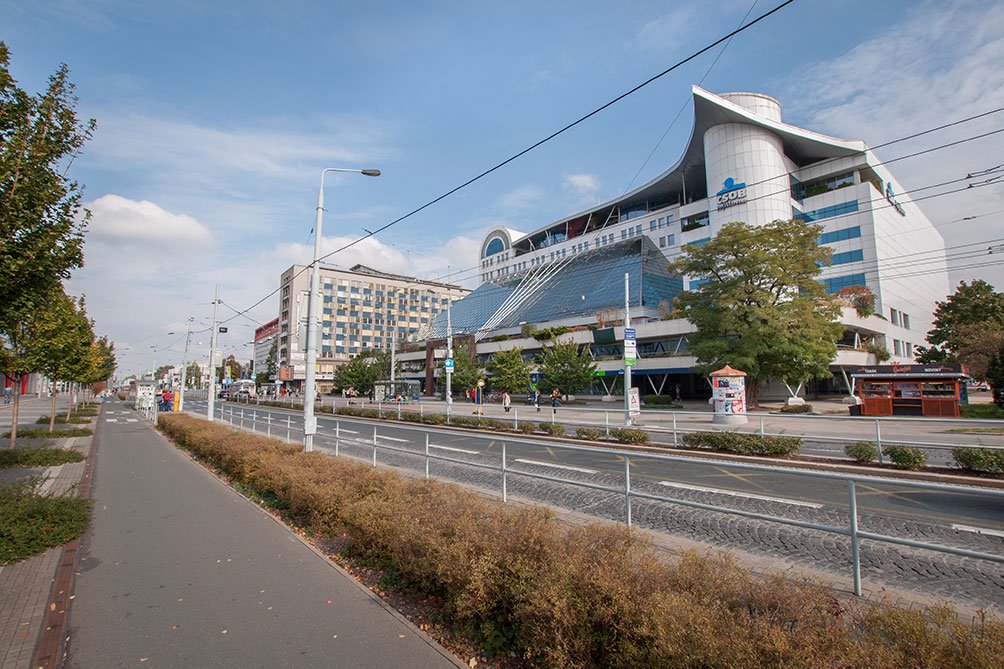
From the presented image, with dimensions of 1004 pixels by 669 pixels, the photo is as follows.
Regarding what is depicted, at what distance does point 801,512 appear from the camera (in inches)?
307

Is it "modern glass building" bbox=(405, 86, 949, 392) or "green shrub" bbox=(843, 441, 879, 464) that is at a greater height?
"modern glass building" bbox=(405, 86, 949, 392)

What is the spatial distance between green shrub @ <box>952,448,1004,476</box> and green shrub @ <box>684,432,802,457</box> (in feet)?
11.3

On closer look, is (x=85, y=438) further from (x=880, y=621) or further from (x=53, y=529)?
(x=880, y=621)

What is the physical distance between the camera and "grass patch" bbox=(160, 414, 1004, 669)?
8.48 ft

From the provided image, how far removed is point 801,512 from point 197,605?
8025mm

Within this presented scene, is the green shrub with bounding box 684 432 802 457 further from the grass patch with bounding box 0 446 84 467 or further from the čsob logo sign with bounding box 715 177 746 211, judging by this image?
the čsob logo sign with bounding box 715 177 746 211

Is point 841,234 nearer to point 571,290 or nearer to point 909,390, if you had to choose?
point 571,290

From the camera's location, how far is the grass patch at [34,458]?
41.1 feet

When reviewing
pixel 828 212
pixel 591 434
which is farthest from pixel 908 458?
pixel 828 212

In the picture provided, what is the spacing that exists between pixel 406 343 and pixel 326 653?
88.9 m

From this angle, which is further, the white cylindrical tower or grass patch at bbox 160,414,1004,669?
the white cylindrical tower

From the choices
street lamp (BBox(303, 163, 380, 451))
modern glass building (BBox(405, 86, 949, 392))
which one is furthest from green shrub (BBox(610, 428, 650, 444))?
modern glass building (BBox(405, 86, 949, 392))

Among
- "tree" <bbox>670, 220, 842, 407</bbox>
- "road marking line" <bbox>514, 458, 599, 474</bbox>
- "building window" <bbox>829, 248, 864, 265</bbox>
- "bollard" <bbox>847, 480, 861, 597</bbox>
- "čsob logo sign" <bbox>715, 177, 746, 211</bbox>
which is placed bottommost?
"road marking line" <bbox>514, 458, 599, 474</bbox>

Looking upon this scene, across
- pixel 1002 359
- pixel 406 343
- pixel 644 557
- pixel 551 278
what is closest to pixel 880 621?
pixel 644 557
